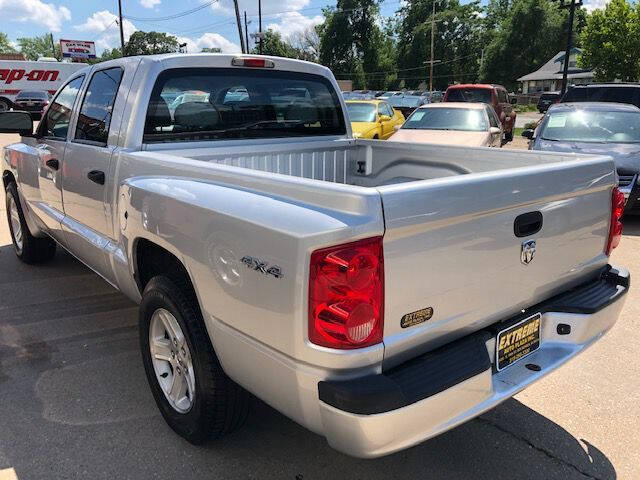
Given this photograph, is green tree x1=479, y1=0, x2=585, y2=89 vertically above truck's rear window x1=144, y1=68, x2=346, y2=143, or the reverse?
green tree x1=479, y1=0, x2=585, y2=89

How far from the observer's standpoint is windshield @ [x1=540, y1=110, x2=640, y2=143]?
8.44 m

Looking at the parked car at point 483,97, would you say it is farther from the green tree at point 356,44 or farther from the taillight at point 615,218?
the green tree at point 356,44

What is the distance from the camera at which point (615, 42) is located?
90.3 ft

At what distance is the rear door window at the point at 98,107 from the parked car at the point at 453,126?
→ 760 centimetres

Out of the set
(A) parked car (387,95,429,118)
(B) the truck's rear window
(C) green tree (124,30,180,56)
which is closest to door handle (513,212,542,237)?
(B) the truck's rear window

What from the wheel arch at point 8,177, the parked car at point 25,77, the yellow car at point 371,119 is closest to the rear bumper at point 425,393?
the wheel arch at point 8,177

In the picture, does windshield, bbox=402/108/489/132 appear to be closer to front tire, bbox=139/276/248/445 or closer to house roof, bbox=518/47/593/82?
front tire, bbox=139/276/248/445

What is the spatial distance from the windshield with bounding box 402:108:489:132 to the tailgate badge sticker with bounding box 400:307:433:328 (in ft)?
31.9

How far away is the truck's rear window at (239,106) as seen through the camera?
331 centimetres

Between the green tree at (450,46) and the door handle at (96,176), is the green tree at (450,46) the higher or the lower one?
the higher one

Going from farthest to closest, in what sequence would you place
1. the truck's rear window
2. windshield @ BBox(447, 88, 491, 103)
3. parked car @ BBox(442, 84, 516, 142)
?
windshield @ BBox(447, 88, 491, 103), parked car @ BBox(442, 84, 516, 142), the truck's rear window

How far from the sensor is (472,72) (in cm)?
7600

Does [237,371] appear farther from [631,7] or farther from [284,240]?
[631,7]

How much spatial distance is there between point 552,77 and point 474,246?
71.6m
